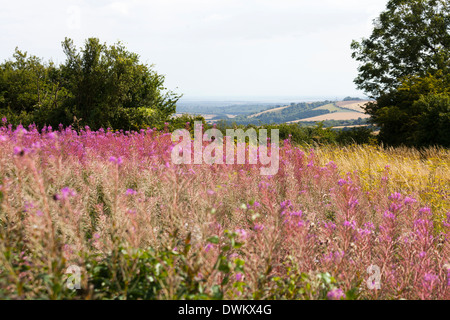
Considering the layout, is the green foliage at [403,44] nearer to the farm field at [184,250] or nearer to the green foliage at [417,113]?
the green foliage at [417,113]

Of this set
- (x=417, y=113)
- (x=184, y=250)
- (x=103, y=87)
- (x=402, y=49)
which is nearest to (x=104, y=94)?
(x=103, y=87)

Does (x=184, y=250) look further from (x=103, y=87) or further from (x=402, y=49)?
(x=402, y=49)

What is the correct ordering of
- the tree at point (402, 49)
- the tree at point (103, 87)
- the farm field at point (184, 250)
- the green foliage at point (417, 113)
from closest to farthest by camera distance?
the farm field at point (184, 250), the tree at point (103, 87), the green foliage at point (417, 113), the tree at point (402, 49)

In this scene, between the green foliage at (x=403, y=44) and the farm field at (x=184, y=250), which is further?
the green foliage at (x=403, y=44)

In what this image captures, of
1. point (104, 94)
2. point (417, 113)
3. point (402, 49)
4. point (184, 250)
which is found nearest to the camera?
point (184, 250)

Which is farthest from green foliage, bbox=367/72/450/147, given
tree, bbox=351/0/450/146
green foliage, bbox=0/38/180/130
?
green foliage, bbox=0/38/180/130

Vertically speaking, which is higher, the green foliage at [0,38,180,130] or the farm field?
the green foliage at [0,38,180,130]

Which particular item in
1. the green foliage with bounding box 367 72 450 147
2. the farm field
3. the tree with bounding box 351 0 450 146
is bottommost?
the farm field

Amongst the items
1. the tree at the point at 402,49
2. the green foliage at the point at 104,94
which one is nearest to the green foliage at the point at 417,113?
the tree at the point at 402,49

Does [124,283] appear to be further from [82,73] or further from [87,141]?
[82,73]

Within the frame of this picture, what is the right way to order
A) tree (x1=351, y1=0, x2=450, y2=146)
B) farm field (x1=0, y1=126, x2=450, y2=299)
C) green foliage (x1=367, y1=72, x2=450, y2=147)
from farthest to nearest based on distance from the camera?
tree (x1=351, y1=0, x2=450, y2=146) < green foliage (x1=367, y1=72, x2=450, y2=147) < farm field (x1=0, y1=126, x2=450, y2=299)

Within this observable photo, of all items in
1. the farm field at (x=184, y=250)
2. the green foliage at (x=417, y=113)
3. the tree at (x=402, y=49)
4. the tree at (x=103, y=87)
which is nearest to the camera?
the farm field at (x=184, y=250)

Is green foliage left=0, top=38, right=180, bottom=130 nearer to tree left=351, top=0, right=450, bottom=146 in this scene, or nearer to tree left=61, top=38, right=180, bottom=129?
tree left=61, top=38, right=180, bottom=129
